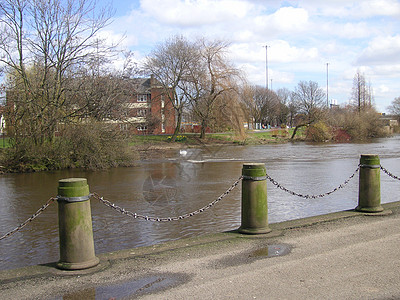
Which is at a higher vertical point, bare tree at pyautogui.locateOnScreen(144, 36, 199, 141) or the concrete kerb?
bare tree at pyautogui.locateOnScreen(144, 36, 199, 141)

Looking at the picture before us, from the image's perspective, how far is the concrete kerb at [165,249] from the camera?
16.4 ft

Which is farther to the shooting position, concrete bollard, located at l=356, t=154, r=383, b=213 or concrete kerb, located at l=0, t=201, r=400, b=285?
concrete bollard, located at l=356, t=154, r=383, b=213

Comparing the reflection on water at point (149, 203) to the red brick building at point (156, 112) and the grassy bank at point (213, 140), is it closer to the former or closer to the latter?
the grassy bank at point (213, 140)

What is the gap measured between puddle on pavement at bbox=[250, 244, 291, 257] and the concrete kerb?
0.38 meters

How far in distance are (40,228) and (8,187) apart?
27.7 feet

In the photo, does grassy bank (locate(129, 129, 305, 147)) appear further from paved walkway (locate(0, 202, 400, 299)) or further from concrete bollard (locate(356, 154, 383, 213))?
paved walkway (locate(0, 202, 400, 299))

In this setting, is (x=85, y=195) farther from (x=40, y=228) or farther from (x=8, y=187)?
(x=8, y=187)

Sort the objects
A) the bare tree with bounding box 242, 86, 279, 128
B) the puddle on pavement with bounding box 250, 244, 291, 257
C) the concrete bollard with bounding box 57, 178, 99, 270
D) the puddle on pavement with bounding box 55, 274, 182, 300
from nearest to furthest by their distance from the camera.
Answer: the puddle on pavement with bounding box 55, 274, 182, 300 → the concrete bollard with bounding box 57, 178, 99, 270 → the puddle on pavement with bounding box 250, 244, 291, 257 → the bare tree with bounding box 242, 86, 279, 128

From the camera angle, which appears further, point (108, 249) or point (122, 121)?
point (122, 121)

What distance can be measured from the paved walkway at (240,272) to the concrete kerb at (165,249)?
0.01 m

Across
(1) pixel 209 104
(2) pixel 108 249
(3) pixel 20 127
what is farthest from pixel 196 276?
(1) pixel 209 104

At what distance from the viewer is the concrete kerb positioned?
4992mm

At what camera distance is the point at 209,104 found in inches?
1848

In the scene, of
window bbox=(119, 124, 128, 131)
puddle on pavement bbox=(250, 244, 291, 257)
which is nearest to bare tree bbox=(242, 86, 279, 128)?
window bbox=(119, 124, 128, 131)
